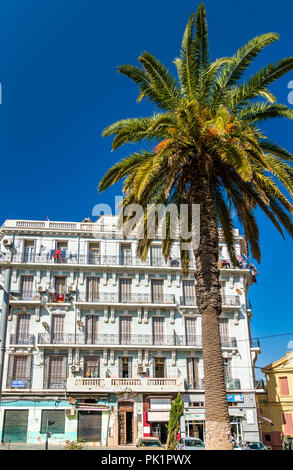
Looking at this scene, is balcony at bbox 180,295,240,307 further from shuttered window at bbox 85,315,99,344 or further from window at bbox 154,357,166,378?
shuttered window at bbox 85,315,99,344

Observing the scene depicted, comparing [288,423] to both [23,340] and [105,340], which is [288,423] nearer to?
[105,340]

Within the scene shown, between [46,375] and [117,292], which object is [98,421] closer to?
[46,375]

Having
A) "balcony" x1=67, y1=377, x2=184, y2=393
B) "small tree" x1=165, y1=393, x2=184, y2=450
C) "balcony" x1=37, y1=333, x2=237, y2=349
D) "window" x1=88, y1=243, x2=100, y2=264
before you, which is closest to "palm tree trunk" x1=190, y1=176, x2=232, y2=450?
"small tree" x1=165, y1=393, x2=184, y2=450

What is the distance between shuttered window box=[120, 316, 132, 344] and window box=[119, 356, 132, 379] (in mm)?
1328

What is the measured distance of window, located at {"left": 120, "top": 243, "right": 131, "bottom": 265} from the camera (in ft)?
131

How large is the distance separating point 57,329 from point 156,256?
10.4 meters

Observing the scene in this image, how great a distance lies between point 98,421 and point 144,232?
75.0 feet

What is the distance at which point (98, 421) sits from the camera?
35.2m

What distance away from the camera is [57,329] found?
3731cm

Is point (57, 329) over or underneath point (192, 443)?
over

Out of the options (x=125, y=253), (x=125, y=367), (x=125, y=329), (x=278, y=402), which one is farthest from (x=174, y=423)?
(x=278, y=402)

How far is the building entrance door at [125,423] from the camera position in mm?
34938

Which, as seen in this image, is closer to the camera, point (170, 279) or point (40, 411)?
point (40, 411)
